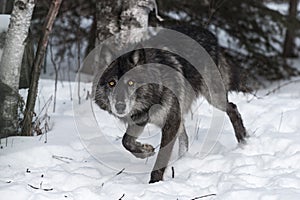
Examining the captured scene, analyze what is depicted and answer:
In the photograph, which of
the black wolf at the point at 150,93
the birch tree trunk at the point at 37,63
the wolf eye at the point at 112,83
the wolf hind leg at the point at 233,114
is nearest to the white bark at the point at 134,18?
the black wolf at the point at 150,93

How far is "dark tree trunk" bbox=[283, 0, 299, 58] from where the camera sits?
898 centimetres

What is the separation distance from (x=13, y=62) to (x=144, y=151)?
1.60 m

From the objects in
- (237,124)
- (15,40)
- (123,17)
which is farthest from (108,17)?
(237,124)

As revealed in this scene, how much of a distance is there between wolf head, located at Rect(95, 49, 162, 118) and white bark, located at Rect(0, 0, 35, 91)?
1018 mm

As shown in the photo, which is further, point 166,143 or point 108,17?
point 108,17

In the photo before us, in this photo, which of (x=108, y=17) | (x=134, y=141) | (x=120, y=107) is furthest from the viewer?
(x=108, y=17)

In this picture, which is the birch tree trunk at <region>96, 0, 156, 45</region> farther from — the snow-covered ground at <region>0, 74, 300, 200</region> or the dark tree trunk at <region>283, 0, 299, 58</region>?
the dark tree trunk at <region>283, 0, 299, 58</region>

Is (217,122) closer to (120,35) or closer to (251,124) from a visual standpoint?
(251,124)

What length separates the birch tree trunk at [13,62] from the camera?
15.7 feet

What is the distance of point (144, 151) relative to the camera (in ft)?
15.9

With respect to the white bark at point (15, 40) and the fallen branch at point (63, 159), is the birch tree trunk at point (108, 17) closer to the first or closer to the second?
the white bark at point (15, 40)

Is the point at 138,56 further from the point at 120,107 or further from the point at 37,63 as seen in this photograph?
the point at 37,63

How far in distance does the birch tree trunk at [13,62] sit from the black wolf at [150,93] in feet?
2.97

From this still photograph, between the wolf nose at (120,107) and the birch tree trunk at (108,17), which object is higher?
the birch tree trunk at (108,17)
